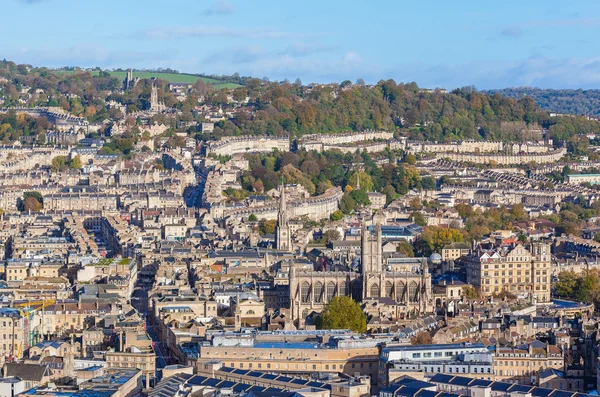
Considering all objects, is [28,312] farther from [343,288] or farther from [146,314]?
[343,288]

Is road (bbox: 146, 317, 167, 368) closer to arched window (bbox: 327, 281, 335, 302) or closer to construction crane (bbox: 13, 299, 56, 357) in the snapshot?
construction crane (bbox: 13, 299, 56, 357)

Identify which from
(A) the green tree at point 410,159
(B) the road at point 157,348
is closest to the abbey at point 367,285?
(B) the road at point 157,348

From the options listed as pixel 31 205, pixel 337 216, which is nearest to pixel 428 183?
pixel 337 216

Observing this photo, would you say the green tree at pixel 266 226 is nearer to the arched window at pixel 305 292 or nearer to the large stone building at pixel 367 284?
the large stone building at pixel 367 284

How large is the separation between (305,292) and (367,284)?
2.16 metres

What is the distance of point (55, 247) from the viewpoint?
69250 mm

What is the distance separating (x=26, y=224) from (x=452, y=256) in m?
21.9

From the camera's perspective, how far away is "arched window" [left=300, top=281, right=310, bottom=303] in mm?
57219

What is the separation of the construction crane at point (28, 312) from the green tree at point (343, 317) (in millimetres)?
8830

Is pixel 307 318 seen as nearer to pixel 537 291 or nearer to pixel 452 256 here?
pixel 537 291

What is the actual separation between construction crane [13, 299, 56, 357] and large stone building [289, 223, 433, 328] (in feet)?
27.5

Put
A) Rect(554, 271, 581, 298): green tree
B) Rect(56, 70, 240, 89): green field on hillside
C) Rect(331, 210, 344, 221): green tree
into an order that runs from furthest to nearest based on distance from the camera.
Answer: Rect(56, 70, 240, 89): green field on hillside < Rect(331, 210, 344, 221): green tree < Rect(554, 271, 581, 298): green tree

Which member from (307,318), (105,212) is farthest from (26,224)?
(307,318)

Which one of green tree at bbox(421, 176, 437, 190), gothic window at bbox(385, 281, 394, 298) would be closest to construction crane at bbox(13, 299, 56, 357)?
gothic window at bbox(385, 281, 394, 298)
